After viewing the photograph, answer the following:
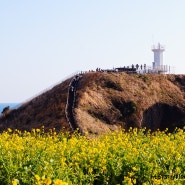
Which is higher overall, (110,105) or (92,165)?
(110,105)

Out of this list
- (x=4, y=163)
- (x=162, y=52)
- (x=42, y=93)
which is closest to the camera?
(x=4, y=163)

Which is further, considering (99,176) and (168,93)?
(168,93)

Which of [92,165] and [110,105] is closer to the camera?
[92,165]

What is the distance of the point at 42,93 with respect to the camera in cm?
6038

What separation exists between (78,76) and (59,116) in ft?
36.5

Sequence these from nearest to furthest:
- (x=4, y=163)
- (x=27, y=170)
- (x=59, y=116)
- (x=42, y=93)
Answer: (x=27, y=170) → (x=4, y=163) → (x=59, y=116) → (x=42, y=93)

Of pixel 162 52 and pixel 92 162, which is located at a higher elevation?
pixel 162 52

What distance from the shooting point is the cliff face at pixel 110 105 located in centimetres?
5147

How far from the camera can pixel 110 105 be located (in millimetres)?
55062

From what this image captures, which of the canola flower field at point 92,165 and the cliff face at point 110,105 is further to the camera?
the cliff face at point 110,105

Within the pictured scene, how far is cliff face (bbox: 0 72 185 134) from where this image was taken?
169 ft

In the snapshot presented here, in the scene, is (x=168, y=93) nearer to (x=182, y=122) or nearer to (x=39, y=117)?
(x=182, y=122)

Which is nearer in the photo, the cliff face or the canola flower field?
the canola flower field

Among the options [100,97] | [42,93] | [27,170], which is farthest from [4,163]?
[42,93]
